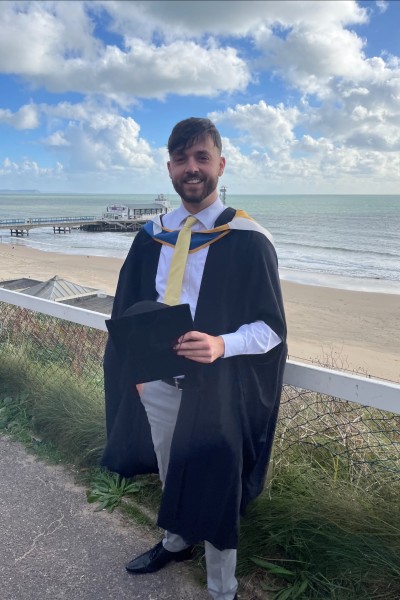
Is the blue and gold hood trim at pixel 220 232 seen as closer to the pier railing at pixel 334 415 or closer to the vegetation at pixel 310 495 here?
the pier railing at pixel 334 415

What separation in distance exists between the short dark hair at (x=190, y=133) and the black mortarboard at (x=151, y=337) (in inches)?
26.9

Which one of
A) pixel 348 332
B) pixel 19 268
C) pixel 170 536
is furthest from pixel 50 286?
pixel 19 268

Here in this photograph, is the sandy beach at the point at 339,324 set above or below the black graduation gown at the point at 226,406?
below

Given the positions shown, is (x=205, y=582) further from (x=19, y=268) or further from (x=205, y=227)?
(x=19, y=268)

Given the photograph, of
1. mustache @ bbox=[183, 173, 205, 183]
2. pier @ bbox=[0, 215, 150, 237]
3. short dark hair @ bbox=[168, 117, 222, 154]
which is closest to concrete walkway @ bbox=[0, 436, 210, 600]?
mustache @ bbox=[183, 173, 205, 183]

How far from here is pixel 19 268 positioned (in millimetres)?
30938

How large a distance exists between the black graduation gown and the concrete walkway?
381mm

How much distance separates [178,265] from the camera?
2.05 meters

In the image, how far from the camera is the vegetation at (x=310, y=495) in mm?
2125

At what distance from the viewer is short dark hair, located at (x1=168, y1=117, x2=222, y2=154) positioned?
203 cm

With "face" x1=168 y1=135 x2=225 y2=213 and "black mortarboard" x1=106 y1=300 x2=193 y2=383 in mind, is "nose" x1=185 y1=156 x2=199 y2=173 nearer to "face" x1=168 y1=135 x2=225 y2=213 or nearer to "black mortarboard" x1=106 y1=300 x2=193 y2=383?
"face" x1=168 y1=135 x2=225 y2=213

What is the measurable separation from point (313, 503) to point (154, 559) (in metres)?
0.80

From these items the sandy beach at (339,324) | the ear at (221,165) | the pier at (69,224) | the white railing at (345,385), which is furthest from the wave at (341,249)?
the ear at (221,165)

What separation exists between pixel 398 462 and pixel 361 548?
0.51m
